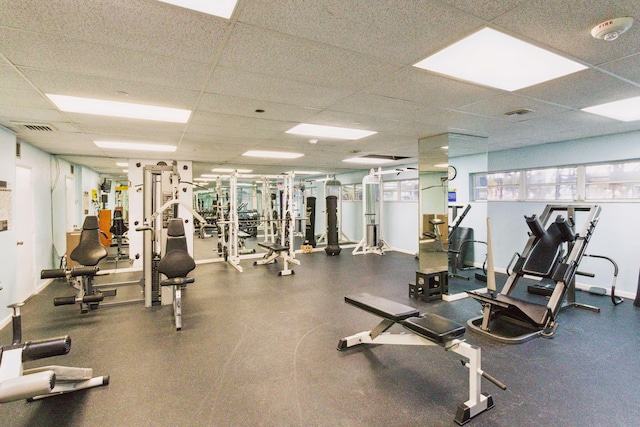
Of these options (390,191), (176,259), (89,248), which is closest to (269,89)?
(176,259)

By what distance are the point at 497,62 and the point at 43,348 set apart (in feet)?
11.7

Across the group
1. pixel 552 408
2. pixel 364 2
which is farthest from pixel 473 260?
pixel 364 2

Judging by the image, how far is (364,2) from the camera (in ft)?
4.57

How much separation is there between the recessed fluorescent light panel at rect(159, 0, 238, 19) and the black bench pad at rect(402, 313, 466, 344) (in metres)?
2.29

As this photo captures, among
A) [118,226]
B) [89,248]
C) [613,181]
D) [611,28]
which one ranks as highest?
[611,28]

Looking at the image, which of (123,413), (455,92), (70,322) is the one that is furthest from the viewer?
(70,322)

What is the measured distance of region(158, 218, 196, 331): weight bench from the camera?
357 cm

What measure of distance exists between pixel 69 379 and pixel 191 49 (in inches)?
94.6

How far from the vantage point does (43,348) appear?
6.64ft

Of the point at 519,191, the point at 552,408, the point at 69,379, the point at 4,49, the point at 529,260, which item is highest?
the point at 4,49

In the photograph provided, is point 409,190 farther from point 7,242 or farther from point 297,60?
point 7,242

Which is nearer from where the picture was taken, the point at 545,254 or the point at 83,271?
the point at 545,254

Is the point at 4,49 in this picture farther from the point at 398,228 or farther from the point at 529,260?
the point at 398,228

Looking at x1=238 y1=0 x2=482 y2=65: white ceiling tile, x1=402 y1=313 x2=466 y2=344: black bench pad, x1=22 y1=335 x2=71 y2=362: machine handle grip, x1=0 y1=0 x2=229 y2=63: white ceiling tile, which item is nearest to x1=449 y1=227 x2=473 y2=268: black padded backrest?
x1=402 y1=313 x2=466 y2=344: black bench pad
